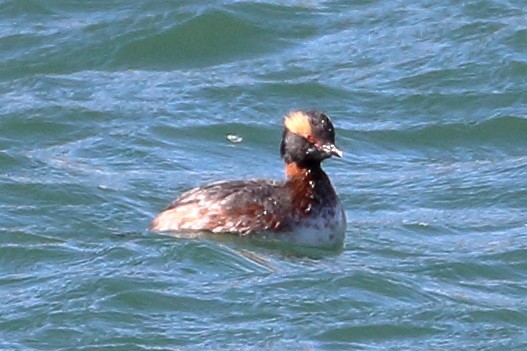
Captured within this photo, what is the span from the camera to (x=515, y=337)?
11148mm

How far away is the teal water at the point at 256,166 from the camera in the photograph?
1136 cm

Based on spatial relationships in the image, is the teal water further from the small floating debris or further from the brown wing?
Answer: the brown wing

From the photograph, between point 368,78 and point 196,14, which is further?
point 196,14

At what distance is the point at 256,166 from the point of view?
15.3m

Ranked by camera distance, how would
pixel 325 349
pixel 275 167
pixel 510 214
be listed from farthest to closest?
pixel 275 167
pixel 510 214
pixel 325 349

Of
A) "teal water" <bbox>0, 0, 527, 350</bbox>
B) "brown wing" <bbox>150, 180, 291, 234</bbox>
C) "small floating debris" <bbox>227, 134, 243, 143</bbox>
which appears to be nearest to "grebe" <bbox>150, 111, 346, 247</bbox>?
"brown wing" <bbox>150, 180, 291, 234</bbox>

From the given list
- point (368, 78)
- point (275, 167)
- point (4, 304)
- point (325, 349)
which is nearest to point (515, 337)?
point (325, 349)

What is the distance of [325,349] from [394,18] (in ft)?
27.5

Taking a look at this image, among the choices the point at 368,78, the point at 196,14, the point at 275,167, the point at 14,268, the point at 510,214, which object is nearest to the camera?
the point at 14,268

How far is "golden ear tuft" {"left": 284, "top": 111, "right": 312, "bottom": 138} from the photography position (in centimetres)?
1329

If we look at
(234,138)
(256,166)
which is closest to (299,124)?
(256,166)

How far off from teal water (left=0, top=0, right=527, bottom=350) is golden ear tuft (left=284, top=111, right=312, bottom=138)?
81 centimetres

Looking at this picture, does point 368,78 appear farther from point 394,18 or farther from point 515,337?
point 515,337

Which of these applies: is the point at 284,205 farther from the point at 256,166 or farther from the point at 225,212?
the point at 256,166
